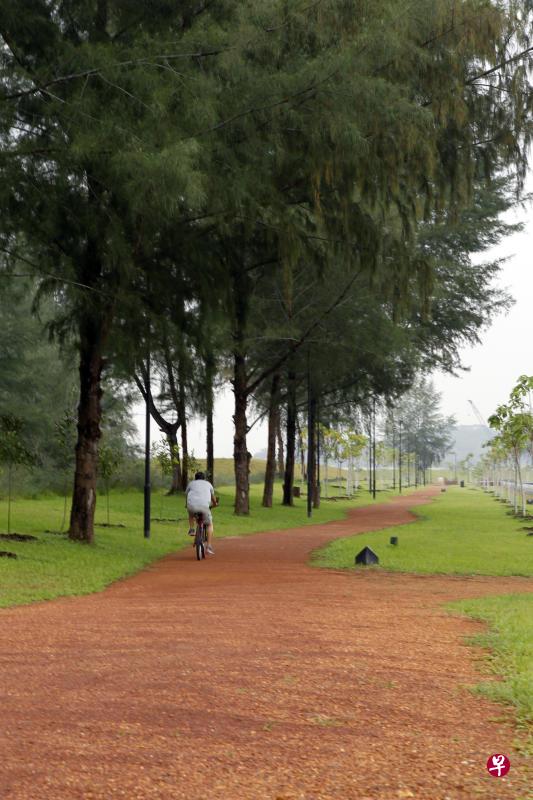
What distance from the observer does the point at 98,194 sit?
15.5m

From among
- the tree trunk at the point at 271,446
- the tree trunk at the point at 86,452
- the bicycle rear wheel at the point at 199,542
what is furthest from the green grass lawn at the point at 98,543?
the tree trunk at the point at 271,446

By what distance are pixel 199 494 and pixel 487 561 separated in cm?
561

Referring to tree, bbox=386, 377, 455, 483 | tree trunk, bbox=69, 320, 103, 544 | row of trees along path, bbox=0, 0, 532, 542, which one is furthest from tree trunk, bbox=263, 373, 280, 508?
tree, bbox=386, 377, 455, 483

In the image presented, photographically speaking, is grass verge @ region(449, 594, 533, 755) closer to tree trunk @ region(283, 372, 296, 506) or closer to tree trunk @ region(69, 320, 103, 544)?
tree trunk @ region(69, 320, 103, 544)

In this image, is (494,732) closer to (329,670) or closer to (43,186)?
(329,670)

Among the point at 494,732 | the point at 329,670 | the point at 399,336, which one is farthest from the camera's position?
the point at 399,336

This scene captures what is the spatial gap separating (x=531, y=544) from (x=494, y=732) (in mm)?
17761

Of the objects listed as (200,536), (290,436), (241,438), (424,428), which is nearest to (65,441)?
(200,536)

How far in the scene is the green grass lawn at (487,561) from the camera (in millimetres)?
6453

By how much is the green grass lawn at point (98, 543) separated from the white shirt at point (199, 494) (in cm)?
145

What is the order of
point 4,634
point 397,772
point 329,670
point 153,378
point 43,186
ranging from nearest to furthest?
point 397,772
point 329,670
point 4,634
point 43,186
point 153,378

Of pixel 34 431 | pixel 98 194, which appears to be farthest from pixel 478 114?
pixel 34 431

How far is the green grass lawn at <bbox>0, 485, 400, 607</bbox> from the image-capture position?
1299 cm

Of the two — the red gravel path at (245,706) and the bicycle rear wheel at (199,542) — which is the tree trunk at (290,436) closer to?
the bicycle rear wheel at (199,542)
